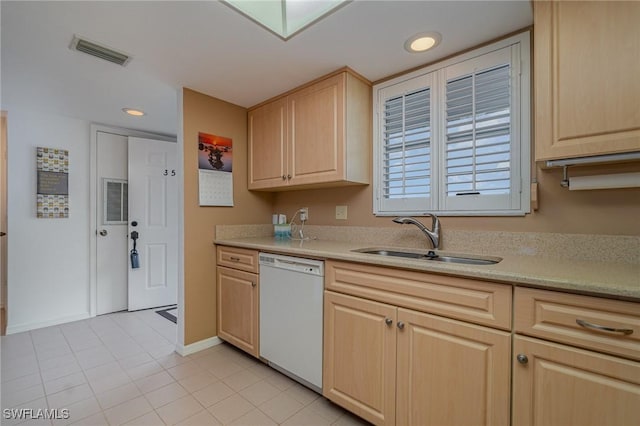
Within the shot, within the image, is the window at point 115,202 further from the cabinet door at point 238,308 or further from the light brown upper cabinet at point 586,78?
the light brown upper cabinet at point 586,78

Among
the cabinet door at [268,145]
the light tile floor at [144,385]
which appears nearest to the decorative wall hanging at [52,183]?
the light tile floor at [144,385]

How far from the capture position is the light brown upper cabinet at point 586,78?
1074mm

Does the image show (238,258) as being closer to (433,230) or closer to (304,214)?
(304,214)

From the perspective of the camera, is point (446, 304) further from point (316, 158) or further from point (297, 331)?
point (316, 158)

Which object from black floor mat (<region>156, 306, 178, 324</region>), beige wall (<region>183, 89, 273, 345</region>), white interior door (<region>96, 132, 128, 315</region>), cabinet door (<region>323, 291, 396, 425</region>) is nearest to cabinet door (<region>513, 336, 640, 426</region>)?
cabinet door (<region>323, 291, 396, 425</region>)

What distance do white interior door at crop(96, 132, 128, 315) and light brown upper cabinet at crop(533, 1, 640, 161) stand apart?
3892 millimetres

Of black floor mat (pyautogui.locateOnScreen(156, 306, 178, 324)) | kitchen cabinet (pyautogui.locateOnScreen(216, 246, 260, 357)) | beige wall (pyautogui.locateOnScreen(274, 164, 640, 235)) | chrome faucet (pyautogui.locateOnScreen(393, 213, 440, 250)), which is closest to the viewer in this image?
beige wall (pyautogui.locateOnScreen(274, 164, 640, 235))

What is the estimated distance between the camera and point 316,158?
213 cm

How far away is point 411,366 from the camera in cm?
129

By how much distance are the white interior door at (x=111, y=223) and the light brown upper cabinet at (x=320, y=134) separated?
196cm

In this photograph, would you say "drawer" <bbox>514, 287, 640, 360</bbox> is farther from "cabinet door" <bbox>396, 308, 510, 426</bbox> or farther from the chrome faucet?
the chrome faucet

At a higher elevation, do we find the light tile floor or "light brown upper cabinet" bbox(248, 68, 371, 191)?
"light brown upper cabinet" bbox(248, 68, 371, 191)

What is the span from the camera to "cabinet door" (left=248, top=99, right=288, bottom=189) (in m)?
2.40

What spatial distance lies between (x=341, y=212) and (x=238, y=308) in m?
1.14
